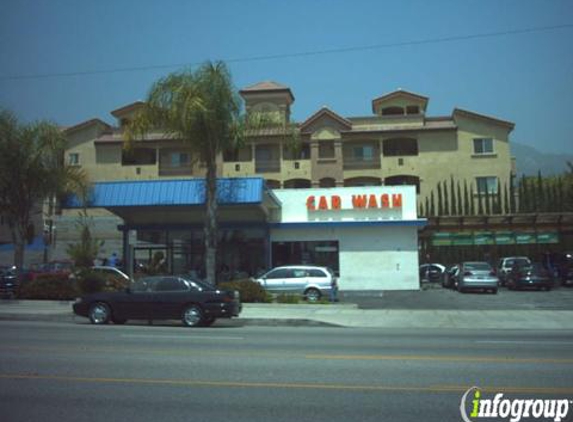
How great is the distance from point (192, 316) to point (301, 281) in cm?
877

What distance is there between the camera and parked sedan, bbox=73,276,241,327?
59.0 feet

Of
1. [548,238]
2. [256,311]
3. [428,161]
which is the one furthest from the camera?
[428,161]

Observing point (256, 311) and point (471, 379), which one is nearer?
point (471, 379)

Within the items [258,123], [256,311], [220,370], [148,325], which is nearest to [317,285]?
[256,311]

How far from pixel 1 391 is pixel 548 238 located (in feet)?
120

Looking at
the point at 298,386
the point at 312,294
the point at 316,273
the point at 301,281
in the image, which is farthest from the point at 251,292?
the point at 298,386

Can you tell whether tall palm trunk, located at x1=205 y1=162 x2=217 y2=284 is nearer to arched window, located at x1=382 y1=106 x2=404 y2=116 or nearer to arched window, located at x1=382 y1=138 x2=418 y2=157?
arched window, located at x1=382 y1=138 x2=418 y2=157

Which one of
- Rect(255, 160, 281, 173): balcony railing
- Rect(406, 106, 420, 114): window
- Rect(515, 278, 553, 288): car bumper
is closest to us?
Rect(515, 278, 553, 288): car bumper

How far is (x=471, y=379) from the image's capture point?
9.00m

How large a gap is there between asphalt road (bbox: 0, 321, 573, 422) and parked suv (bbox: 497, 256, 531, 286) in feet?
73.4

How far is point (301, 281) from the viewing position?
85.8 ft

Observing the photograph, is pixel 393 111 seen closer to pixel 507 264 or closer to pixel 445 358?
pixel 507 264

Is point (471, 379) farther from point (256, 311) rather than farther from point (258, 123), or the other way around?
point (258, 123)

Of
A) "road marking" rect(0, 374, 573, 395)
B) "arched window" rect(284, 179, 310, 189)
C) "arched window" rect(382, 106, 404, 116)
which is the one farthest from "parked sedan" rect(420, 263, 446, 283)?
"road marking" rect(0, 374, 573, 395)
